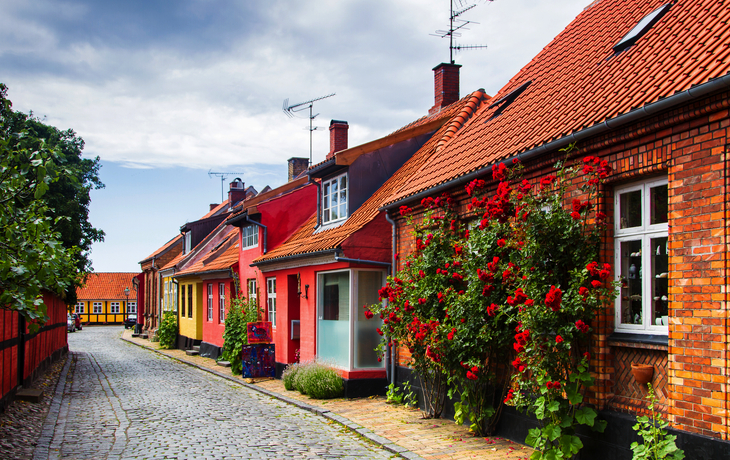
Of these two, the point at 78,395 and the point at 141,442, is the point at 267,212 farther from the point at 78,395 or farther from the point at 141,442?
the point at 141,442

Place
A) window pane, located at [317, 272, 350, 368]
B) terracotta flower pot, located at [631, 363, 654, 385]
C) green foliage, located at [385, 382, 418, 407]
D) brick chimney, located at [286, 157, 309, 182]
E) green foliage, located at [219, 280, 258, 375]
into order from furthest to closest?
1. brick chimney, located at [286, 157, 309, 182]
2. green foliage, located at [219, 280, 258, 375]
3. window pane, located at [317, 272, 350, 368]
4. green foliage, located at [385, 382, 418, 407]
5. terracotta flower pot, located at [631, 363, 654, 385]

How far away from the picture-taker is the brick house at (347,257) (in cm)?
1259

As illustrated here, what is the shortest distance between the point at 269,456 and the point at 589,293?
4349 millimetres

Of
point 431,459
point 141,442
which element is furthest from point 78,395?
point 431,459

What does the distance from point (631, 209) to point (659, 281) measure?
2.82 feet

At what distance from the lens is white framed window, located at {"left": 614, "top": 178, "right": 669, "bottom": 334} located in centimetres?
626

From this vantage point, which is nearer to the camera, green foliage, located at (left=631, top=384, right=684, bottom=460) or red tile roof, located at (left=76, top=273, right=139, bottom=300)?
green foliage, located at (left=631, top=384, right=684, bottom=460)

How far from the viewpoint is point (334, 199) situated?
51.1 ft

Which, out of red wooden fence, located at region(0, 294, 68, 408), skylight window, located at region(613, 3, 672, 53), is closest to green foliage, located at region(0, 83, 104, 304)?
red wooden fence, located at region(0, 294, 68, 408)

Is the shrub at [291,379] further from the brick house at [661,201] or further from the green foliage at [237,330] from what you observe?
the brick house at [661,201]

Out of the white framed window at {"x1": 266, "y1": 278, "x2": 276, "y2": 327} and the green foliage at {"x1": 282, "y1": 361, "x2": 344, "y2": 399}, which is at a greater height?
the white framed window at {"x1": 266, "y1": 278, "x2": 276, "y2": 327}

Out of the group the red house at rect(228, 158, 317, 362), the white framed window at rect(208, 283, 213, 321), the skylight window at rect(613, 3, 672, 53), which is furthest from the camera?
the white framed window at rect(208, 283, 213, 321)

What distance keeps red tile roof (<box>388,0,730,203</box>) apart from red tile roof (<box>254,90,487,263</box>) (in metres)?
1.36

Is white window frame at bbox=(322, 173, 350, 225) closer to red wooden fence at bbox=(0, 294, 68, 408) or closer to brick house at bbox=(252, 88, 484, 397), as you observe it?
brick house at bbox=(252, 88, 484, 397)
